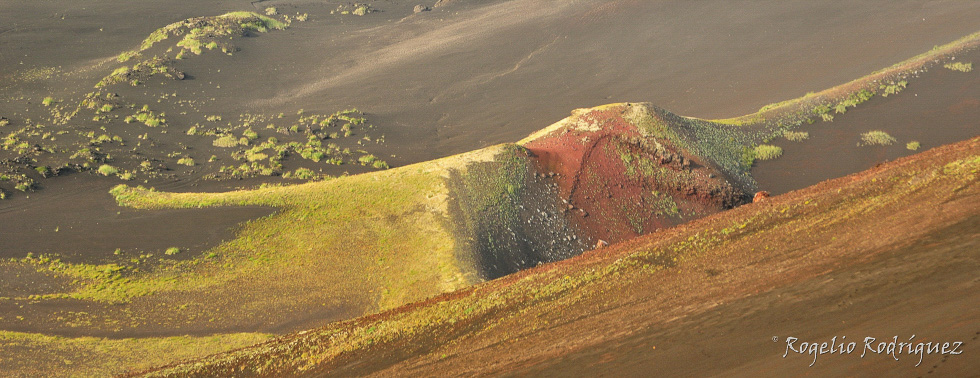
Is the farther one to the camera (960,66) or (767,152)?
(960,66)

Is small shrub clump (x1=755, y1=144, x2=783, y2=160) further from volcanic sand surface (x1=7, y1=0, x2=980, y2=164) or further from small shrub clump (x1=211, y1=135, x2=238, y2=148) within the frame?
small shrub clump (x1=211, y1=135, x2=238, y2=148)

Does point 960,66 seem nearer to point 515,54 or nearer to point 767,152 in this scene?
point 767,152

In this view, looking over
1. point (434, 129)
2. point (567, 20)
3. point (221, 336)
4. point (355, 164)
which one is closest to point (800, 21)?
point (567, 20)

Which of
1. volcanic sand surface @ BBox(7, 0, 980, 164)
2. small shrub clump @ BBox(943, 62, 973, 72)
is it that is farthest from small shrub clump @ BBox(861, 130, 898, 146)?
small shrub clump @ BBox(943, 62, 973, 72)

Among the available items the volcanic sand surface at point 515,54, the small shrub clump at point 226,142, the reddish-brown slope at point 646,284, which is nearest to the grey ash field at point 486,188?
the reddish-brown slope at point 646,284

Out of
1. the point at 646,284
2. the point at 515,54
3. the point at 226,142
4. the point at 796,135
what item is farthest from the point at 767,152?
the point at 226,142

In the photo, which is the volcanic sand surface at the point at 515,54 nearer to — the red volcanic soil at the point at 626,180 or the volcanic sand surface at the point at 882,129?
the volcanic sand surface at the point at 882,129
